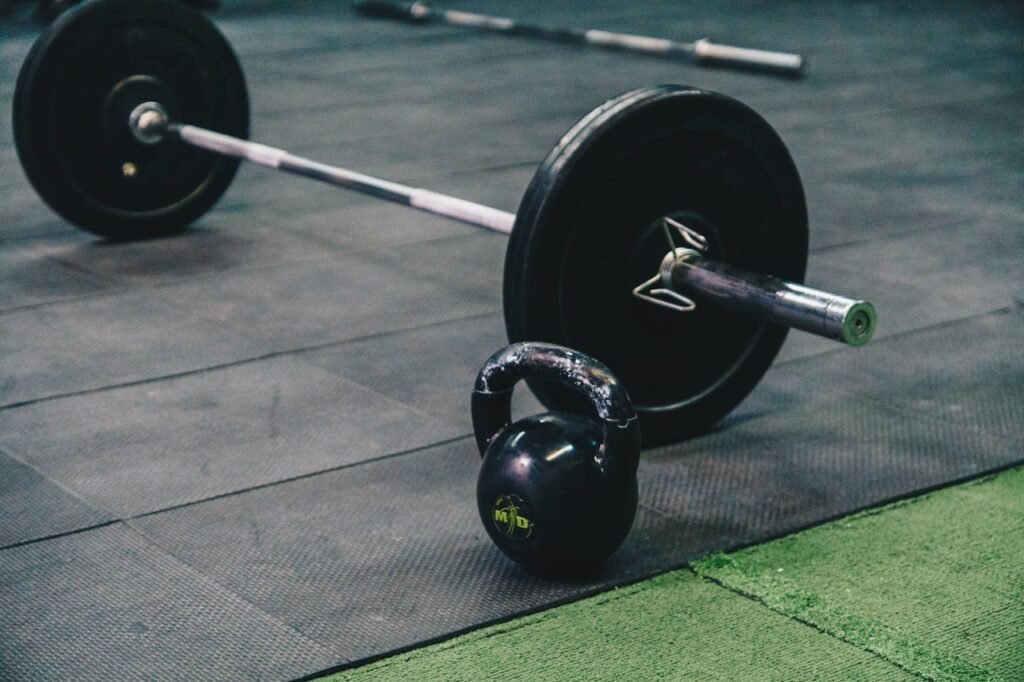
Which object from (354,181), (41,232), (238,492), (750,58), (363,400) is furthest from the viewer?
(750,58)

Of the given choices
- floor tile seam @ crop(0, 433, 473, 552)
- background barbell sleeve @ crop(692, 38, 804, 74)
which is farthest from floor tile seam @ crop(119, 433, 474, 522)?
background barbell sleeve @ crop(692, 38, 804, 74)

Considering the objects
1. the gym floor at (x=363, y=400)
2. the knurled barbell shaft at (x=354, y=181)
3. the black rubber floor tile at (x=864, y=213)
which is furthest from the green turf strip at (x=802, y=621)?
the black rubber floor tile at (x=864, y=213)

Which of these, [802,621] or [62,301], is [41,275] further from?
[802,621]

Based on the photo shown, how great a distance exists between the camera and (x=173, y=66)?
4.32m

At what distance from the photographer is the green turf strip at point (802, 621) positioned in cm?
197

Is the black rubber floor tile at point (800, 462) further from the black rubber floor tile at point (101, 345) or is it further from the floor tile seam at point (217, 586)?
the black rubber floor tile at point (101, 345)

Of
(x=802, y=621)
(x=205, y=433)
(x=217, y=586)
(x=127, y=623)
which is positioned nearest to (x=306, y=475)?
(x=205, y=433)

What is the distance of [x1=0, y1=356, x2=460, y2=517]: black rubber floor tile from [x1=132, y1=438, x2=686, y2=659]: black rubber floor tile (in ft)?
0.32

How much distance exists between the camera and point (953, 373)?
10.4 feet

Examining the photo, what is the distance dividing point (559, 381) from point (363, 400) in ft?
3.16

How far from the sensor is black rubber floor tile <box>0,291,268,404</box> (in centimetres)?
321

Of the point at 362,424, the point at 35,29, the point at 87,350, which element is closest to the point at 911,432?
the point at 362,424

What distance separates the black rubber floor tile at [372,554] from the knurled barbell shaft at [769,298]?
1.38 feet

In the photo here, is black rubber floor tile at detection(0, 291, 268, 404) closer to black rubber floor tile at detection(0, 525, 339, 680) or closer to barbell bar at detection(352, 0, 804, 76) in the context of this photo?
black rubber floor tile at detection(0, 525, 339, 680)
